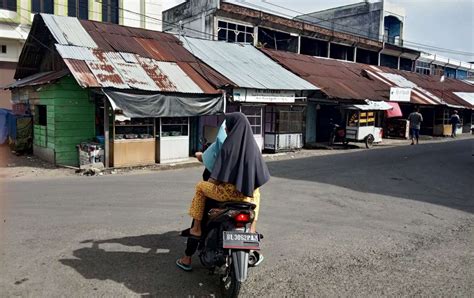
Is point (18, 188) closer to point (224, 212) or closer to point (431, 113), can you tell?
point (224, 212)

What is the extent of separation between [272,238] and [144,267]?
184 cm

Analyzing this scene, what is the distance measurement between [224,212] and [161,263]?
1.19m

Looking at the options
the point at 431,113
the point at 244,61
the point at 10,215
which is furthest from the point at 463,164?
the point at 431,113

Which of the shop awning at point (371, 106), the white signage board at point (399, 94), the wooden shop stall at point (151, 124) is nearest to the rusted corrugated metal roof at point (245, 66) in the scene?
the wooden shop stall at point (151, 124)

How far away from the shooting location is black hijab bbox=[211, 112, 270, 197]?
366 centimetres

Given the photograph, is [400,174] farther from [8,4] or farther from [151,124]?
[8,4]

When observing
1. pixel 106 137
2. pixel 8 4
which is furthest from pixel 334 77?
pixel 8 4

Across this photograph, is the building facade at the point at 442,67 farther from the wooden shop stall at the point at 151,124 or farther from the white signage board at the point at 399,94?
the wooden shop stall at the point at 151,124

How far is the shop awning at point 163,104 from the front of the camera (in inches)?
468

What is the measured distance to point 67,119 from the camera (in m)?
12.8

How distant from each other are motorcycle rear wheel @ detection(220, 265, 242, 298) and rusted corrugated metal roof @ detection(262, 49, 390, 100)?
14.9m

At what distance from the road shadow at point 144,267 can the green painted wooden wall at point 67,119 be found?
8.70 m

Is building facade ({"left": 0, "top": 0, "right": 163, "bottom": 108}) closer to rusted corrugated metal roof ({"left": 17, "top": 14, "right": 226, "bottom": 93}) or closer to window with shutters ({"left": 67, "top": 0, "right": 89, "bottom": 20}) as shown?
window with shutters ({"left": 67, "top": 0, "right": 89, "bottom": 20})

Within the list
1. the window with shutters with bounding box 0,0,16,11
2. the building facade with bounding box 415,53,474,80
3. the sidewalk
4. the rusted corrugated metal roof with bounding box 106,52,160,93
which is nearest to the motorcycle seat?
the sidewalk
